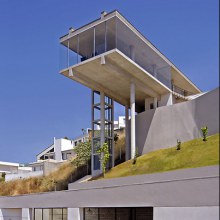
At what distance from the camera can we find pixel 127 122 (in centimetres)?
3061

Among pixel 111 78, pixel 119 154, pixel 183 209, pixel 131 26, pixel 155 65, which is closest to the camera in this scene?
pixel 183 209

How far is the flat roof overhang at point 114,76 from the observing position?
928 inches

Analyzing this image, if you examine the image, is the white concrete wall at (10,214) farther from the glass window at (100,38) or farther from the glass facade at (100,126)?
the glass window at (100,38)

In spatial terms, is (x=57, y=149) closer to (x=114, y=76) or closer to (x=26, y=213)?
(x=26, y=213)

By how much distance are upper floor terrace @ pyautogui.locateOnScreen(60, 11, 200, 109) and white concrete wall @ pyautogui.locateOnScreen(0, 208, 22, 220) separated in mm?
11302

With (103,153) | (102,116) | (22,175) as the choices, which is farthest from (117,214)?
(22,175)

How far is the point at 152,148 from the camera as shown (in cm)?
2645

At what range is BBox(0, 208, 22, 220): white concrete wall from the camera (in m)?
26.2

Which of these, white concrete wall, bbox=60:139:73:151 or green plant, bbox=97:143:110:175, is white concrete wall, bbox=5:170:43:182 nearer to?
green plant, bbox=97:143:110:175

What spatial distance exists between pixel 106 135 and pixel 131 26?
9858mm

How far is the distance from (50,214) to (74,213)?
4300 mm

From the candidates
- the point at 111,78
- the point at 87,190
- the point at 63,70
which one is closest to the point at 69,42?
the point at 63,70

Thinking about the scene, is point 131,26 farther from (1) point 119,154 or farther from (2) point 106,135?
(1) point 119,154

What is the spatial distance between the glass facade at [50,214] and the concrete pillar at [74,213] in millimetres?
1337
